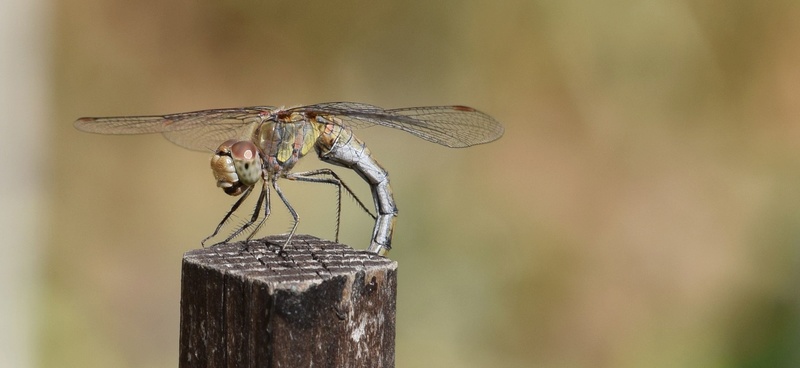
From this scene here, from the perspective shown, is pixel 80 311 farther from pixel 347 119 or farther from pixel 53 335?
pixel 347 119

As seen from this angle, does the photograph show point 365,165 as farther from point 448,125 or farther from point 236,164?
point 236,164

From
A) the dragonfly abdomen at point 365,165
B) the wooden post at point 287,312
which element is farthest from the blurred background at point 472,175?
the wooden post at point 287,312

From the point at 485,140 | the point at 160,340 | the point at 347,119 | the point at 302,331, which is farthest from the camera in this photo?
the point at 160,340

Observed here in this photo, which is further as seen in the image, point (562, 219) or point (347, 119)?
point (562, 219)

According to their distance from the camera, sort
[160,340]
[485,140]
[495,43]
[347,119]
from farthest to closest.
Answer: [495,43] → [160,340] → [485,140] → [347,119]

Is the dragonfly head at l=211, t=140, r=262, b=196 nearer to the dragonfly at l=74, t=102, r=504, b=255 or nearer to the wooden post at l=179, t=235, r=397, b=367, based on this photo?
the dragonfly at l=74, t=102, r=504, b=255

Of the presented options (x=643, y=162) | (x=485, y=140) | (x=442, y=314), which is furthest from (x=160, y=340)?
(x=643, y=162)

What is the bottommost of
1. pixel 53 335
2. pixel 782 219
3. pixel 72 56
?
pixel 53 335

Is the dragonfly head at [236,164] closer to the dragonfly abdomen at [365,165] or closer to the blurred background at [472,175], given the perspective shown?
the dragonfly abdomen at [365,165]
